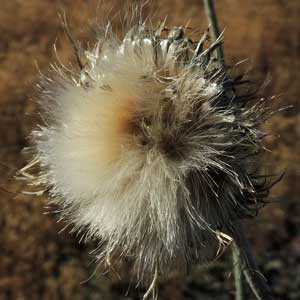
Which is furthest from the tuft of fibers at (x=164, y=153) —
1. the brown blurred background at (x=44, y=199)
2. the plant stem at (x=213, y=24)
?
the brown blurred background at (x=44, y=199)

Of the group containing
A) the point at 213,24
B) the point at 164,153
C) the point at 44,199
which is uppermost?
the point at 213,24

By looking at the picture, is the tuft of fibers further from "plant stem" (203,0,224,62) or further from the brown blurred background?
the brown blurred background

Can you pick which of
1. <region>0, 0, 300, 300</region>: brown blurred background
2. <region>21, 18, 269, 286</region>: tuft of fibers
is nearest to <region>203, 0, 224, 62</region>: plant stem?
<region>21, 18, 269, 286</region>: tuft of fibers

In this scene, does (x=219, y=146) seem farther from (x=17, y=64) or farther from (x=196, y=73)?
(x=17, y=64)

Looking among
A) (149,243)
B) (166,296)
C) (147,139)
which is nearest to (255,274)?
(149,243)

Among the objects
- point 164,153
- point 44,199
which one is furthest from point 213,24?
point 44,199

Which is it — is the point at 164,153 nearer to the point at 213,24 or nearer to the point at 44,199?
the point at 213,24
